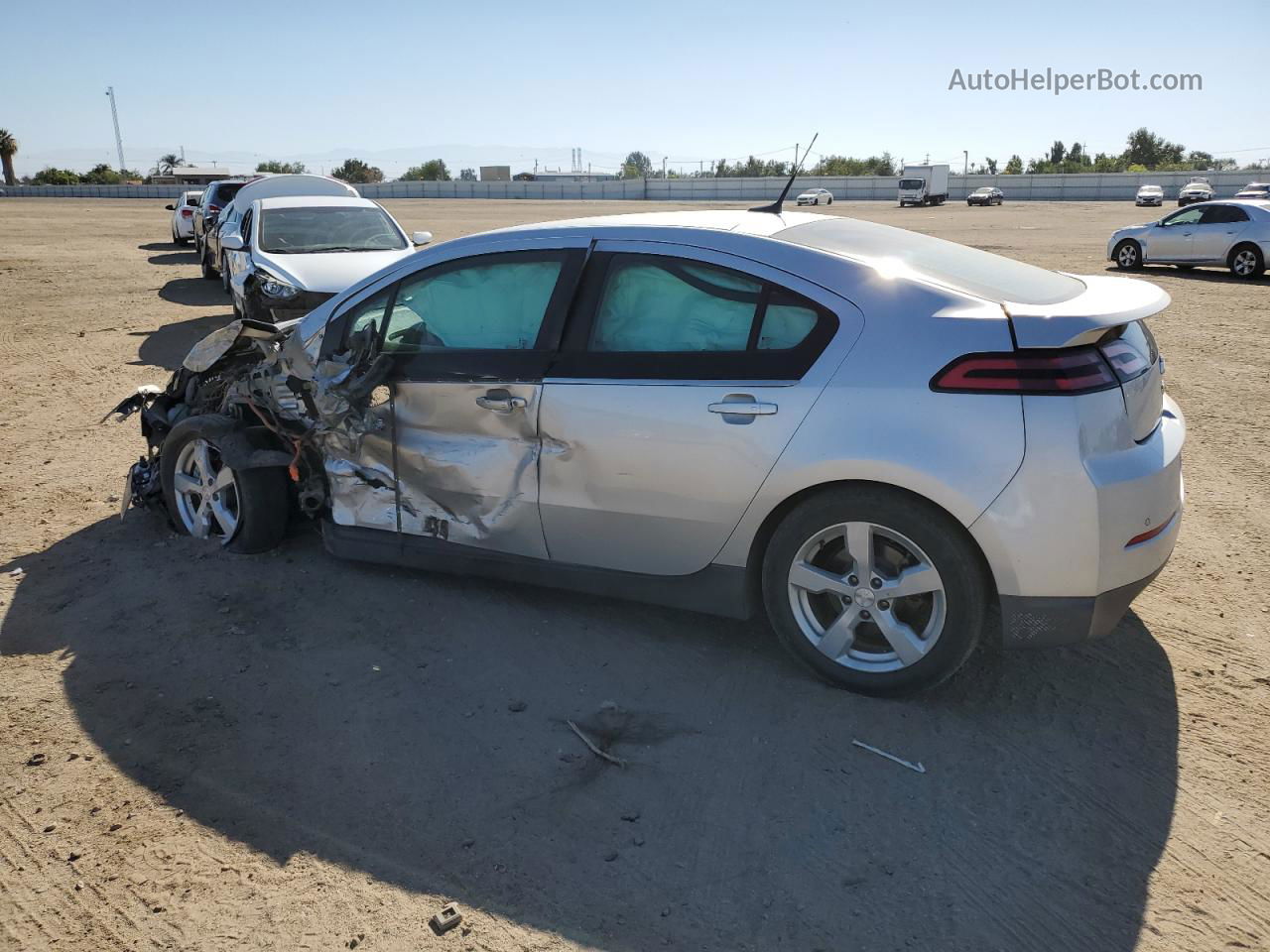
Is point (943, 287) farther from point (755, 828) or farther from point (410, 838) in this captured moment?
point (410, 838)

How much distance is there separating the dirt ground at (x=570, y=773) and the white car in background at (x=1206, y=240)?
1580cm

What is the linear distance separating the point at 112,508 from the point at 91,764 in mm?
2915

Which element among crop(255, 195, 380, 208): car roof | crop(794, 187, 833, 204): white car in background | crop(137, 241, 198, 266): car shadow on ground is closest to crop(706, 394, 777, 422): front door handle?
crop(255, 195, 380, 208): car roof

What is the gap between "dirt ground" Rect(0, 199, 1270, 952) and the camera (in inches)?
109

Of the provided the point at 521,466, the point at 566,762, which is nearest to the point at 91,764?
the point at 566,762

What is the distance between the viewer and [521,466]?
4297 millimetres

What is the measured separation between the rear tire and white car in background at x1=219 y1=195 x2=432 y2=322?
15.1 metres

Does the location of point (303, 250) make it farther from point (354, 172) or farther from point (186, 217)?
point (354, 172)

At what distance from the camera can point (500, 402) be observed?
14.1ft

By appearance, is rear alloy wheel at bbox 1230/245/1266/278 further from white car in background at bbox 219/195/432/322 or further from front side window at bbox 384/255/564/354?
front side window at bbox 384/255/564/354

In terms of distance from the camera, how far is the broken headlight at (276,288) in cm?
1029

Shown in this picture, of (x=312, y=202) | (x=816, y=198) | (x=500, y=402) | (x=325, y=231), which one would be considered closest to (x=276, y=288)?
(x=325, y=231)

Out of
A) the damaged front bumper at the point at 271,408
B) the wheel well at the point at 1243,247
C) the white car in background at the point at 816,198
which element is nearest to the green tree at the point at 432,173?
the white car in background at the point at 816,198

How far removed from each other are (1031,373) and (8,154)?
111m
